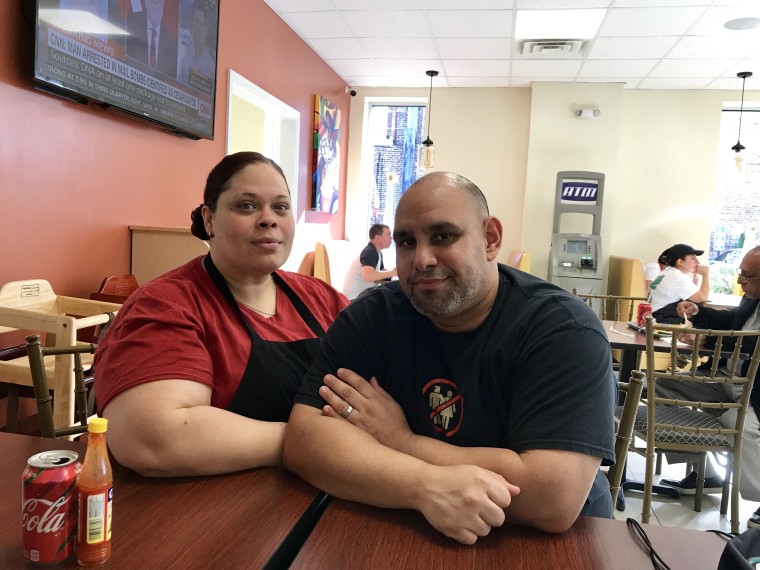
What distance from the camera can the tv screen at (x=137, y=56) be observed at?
7.72 ft

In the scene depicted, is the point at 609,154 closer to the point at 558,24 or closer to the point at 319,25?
the point at 558,24

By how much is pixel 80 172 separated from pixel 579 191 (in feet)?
17.3

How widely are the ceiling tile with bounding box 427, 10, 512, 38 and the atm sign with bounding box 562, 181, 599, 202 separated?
80.0 inches

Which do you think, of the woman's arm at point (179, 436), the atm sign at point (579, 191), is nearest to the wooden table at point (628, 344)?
the woman's arm at point (179, 436)

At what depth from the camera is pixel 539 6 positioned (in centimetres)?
437

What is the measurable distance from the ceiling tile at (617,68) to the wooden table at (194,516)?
5.88m

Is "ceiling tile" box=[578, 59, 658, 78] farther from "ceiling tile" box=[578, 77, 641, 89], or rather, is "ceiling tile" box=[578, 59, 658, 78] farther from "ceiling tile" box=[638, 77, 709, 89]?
"ceiling tile" box=[638, 77, 709, 89]

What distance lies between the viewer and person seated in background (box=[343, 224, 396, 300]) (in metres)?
5.36

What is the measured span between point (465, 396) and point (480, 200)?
1.38ft

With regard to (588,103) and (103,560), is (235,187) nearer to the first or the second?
(103,560)

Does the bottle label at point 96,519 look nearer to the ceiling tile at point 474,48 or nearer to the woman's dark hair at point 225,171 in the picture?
the woman's dark hair at point 225,171

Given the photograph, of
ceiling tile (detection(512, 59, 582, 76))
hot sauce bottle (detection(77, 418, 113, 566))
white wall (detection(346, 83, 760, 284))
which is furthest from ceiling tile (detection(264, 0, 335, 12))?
hot sauce bottle (detection(77, 418, 113, 566))

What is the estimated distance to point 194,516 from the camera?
84cm

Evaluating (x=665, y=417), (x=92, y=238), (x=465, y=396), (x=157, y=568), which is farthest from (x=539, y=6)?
(x=157, y=568)
